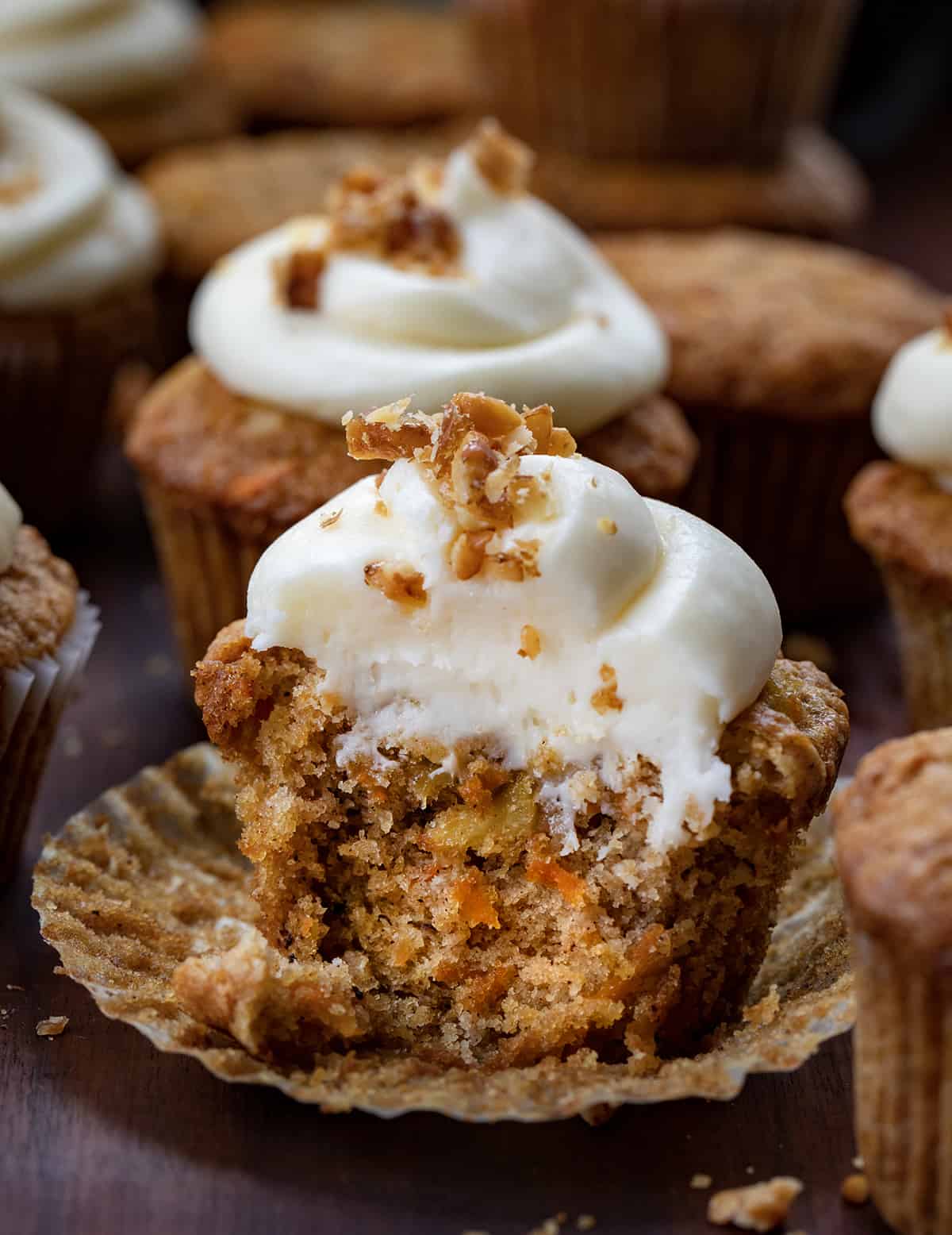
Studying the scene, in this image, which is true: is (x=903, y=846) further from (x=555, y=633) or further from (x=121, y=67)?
(x=121, y=67)

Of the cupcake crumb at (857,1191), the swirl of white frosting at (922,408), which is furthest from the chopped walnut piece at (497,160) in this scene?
the cupcake crumb at (857,1191)

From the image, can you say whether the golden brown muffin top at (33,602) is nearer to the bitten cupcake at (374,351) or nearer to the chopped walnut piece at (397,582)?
the bitten cupcake at (374,351)

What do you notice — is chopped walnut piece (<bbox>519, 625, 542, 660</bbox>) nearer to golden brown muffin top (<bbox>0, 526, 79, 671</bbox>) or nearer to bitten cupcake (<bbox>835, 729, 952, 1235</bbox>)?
bitten cupcake (<bbox>835, 729, 952, 1235</bbox>)

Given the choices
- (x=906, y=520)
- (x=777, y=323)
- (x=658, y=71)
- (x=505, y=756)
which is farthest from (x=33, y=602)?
(x=658, y=71)

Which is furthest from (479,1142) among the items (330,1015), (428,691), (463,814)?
(428,691)

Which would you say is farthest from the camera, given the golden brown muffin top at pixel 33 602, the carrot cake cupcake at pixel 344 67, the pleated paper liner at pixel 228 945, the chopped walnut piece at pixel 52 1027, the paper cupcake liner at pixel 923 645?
the carrot cake cupcake at pixel 344 67

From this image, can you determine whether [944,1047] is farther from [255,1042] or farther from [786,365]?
[786,365]

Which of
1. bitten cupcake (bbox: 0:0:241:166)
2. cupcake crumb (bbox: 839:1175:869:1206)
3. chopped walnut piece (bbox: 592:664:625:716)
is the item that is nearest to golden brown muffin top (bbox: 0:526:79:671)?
chopped walnut piece (bbox: 592:664:625:716)
